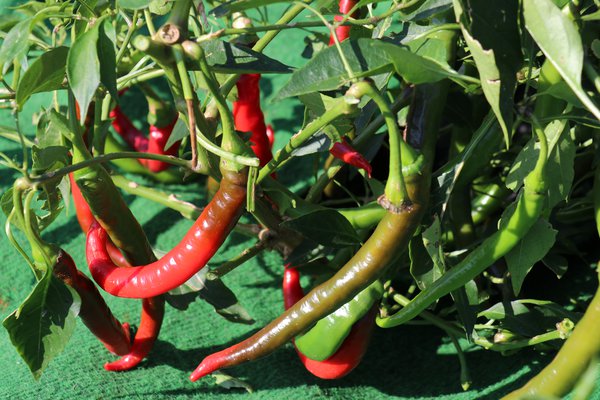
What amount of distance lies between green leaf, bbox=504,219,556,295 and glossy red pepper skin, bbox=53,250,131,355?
0.45 metres

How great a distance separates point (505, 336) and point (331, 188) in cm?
35

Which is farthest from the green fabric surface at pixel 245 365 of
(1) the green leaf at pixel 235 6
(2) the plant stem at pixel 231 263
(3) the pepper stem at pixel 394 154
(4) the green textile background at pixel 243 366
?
(1) the green leaf at pixel 235 6

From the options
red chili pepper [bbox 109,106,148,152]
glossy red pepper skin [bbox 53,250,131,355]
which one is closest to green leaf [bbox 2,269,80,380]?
glossy red pepper skin [bbox 53,250,131,355]

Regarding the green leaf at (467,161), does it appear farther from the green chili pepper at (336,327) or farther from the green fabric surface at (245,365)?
the green fabric surface at (245,365)

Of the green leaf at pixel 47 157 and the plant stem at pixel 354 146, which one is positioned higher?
the green leaf at pixel 47 157

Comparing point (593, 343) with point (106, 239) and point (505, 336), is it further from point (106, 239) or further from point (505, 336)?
point (106, 239)

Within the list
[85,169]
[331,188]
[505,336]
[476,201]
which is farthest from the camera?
[331,188]

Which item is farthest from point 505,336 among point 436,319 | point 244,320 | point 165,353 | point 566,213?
point 165,353

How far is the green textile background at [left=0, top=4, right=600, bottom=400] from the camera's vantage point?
0.96 meters

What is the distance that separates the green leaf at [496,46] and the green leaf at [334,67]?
0.07m

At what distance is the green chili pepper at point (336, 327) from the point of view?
2.96 ft

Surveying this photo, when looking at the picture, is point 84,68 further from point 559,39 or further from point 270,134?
point 270,134

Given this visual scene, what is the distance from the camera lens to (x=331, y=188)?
3.86ft

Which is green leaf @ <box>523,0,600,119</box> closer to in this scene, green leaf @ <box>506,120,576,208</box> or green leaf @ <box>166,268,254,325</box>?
green leaf @ <box>506,120,576,208</box>
